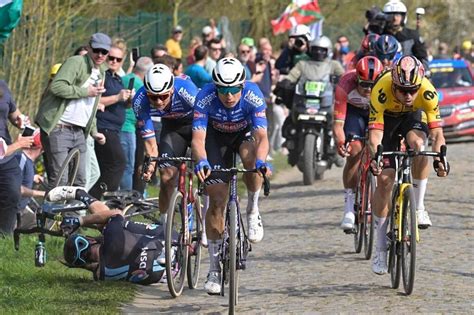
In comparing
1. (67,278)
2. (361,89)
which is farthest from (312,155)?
(67,278)

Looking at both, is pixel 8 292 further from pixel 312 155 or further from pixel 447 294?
pixel 312 155

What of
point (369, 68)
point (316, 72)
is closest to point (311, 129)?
point (316, 72)

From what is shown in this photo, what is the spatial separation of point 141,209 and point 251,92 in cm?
279

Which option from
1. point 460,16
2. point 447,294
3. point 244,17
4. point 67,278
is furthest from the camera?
point 460,16

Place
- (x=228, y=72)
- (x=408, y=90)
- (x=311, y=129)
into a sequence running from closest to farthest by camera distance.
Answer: (x=228, y=72) < (x=408, y=90) < (x=311, y=129)

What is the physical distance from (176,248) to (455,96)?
17084mm

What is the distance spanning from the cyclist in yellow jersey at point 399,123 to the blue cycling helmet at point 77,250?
2.37m

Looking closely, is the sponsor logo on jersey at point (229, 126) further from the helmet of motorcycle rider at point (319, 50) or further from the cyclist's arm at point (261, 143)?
the helmet of motorcycle rider at point (319, 50)

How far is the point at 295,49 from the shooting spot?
68.1 feet

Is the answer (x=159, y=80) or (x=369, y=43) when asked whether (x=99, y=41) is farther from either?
(x=369, y=43)

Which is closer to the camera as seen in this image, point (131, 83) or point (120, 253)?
point (120, 253)

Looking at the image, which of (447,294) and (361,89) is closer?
(447,294)

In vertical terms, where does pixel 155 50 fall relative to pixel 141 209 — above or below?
above

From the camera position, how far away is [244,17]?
40.2 m
